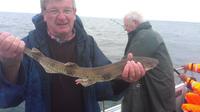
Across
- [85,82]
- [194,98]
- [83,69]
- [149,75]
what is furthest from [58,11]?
[194,98]

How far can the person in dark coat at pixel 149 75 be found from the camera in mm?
4820

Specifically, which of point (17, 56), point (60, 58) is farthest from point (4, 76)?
point (60, 58)

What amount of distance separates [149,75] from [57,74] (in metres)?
2.17

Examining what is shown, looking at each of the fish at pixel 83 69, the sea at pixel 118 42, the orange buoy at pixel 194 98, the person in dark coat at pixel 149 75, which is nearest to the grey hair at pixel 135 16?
the person in dark coat at pixel 149 75

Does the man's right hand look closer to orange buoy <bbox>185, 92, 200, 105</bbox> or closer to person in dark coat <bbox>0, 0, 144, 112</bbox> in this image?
person in dark coat <bbox>0, 0, 144, 112</bbox>

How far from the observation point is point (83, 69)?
297 cm

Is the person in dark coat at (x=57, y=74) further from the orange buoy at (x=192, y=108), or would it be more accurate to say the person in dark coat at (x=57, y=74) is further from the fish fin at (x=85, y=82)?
the orange buoy at (x=192, y=108)

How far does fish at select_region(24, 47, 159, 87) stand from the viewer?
2830mm

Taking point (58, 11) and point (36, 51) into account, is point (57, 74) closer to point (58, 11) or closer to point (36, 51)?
point (36, 51)

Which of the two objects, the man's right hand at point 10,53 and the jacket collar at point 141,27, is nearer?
the man's right hand at point 10,53

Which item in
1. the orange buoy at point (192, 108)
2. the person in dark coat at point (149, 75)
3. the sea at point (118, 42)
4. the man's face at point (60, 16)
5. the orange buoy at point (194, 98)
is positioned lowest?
the sea at point (118, 42)

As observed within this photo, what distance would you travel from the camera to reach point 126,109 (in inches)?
205

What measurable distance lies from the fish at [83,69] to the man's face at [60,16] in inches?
10.2

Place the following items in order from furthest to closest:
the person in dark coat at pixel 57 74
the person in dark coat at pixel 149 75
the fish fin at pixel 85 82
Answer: the person in dark coat at pixel 149 75
the fish fin at pixel 85 82
the person in dark coat at pixel 57 74
